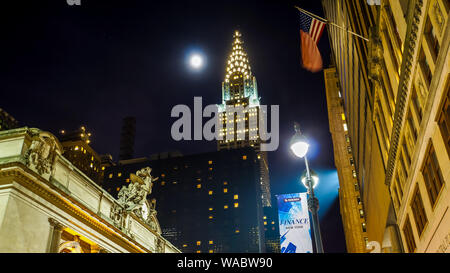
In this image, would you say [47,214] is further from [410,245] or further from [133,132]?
[133,132]

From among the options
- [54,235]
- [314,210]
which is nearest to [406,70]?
[314,210]

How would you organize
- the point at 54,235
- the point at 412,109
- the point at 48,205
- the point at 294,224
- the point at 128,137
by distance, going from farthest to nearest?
1. the point at 128,137
2. the point at 294,224
3. the point at 54,235
4. the point at 48,205
5. the point at 412,109

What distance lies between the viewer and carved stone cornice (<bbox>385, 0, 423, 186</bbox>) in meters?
17.2

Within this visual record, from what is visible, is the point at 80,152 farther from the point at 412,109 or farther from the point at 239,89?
the point at 412,109

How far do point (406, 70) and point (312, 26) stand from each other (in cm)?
588

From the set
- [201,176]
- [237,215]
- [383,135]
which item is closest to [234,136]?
[201,176]

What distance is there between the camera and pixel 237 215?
122062 mm

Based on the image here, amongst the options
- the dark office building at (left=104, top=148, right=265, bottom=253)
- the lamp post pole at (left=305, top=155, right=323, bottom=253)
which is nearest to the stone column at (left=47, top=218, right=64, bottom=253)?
the lamp post pole at (left=305, top=155, right=323, bottom=253)

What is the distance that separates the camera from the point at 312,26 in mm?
22625

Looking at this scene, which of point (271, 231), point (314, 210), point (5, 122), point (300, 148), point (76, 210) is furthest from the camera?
point (271, 231)

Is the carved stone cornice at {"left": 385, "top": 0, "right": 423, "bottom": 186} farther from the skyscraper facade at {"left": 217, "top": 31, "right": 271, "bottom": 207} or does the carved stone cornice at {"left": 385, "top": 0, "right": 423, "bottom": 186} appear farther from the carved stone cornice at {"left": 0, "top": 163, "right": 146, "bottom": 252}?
the skyscraper facade at {"left": 217, "top": 31, "right": 271, "bottom": 207}

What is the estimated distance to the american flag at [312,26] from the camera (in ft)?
73.5

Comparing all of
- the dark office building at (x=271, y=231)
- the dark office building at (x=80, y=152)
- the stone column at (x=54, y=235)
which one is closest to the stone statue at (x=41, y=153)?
the stone column at (x=54, y=235)

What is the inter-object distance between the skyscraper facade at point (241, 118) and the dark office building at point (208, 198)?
30.2m
